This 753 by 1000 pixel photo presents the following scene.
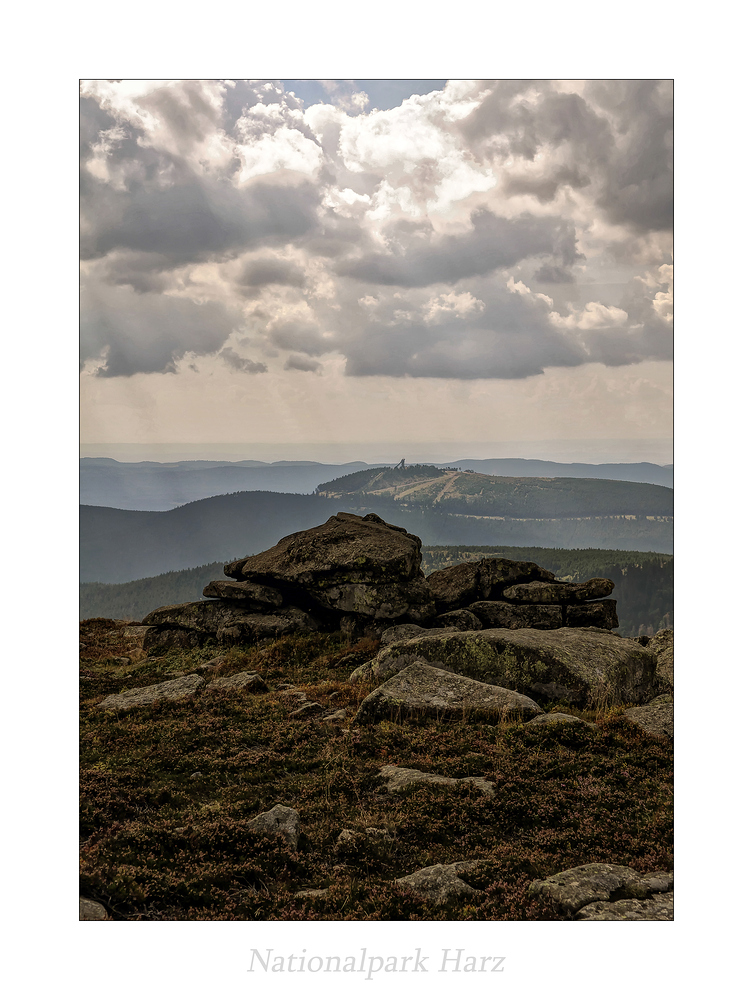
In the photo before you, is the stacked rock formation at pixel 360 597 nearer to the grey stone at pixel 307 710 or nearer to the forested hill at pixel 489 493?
the grey stone at pixel 307 710

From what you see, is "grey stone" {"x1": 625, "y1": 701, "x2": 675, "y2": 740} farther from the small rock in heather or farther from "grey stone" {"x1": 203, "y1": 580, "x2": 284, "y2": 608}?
"grey stone" {"x1": 203, "y1": 580, "x2": 284, "y2": 608}

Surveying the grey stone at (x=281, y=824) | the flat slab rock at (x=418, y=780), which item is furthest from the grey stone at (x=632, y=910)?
the grey stone at (x=281, y=824)

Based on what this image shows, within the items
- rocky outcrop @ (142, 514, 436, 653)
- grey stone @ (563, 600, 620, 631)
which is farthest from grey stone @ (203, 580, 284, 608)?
grey stone @ (563, 600, 620, 631)

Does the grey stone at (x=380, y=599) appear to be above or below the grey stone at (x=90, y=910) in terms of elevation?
above

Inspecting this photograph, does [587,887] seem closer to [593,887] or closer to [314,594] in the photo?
[593,887]

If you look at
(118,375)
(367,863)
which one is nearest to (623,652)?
(367,863)

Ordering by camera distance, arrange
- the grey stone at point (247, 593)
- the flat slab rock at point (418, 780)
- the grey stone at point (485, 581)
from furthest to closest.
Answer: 1. the grey stone at point (485, 581)
2. the grey stone at point (247, 593)
3. the flat slab rock at point (418, 780)
